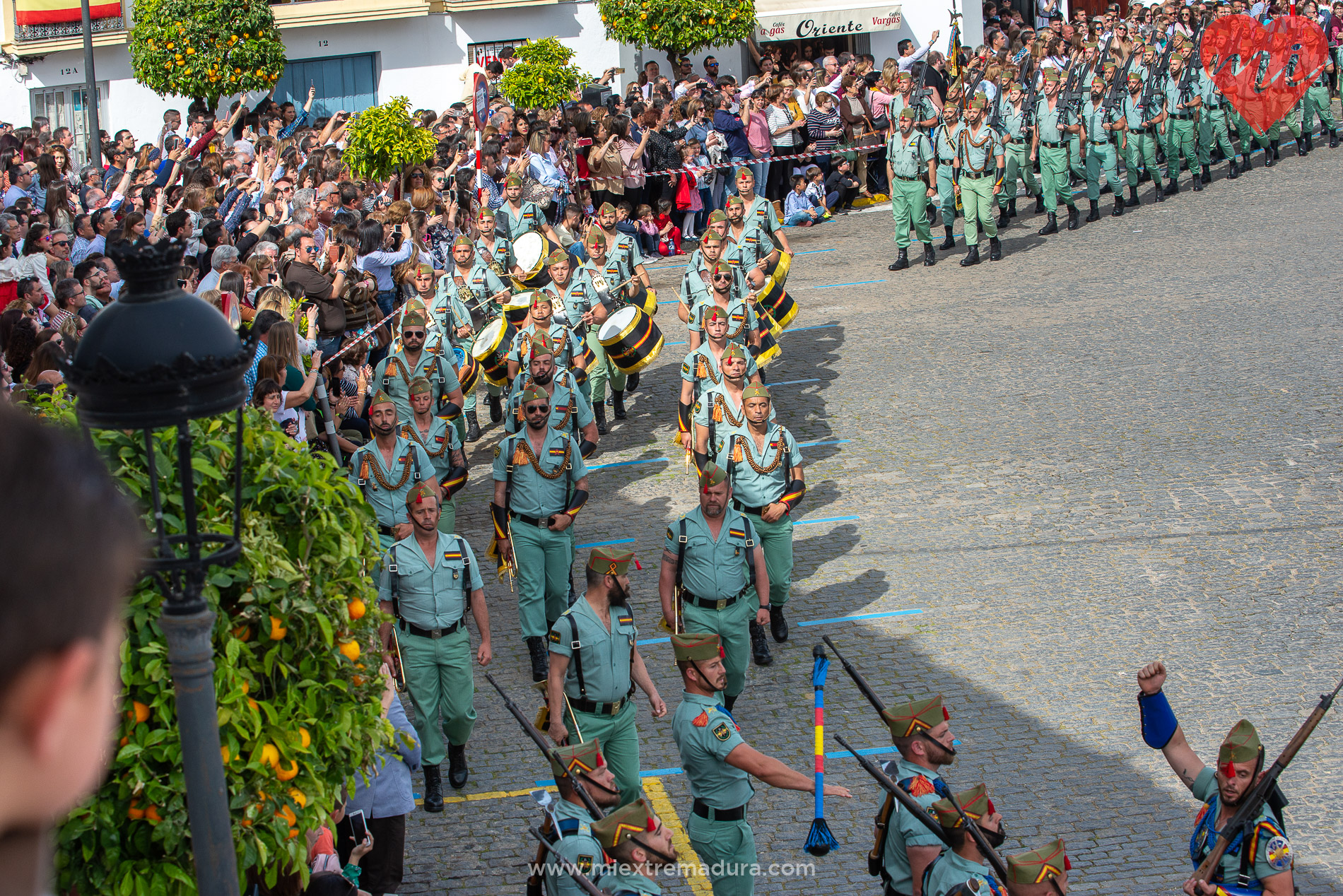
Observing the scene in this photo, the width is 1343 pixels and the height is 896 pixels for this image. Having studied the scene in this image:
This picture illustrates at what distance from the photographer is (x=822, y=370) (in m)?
14.7

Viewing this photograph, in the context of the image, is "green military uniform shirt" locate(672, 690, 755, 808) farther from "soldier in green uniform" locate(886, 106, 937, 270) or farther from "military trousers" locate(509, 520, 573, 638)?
"soldier in green uniform" locate(886, 106, 937, 270)

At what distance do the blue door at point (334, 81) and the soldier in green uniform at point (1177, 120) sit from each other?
57.5 feet

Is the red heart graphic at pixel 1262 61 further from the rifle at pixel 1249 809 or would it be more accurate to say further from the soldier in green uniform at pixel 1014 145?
the rifle at pixel 1249 809

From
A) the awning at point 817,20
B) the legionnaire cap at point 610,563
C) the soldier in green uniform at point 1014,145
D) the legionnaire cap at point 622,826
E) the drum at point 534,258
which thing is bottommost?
the legionnaire cap at point 622,826

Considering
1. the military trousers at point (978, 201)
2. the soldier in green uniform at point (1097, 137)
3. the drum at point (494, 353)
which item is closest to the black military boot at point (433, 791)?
the drum at point (494, 353)

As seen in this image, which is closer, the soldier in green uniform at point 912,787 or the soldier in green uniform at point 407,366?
the soldier in green uniform at point 912,787

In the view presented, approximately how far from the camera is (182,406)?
10.6 feet

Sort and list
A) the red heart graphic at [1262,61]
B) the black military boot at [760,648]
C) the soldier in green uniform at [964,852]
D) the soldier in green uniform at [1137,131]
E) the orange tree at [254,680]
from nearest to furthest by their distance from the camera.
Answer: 1. the orange tree at [254,680]
2. the soldier in green uniform at [964,852]
3. the black military boot at [760,648]
4. the soldier in green uniform at [1137,131]
5. the red heart graphic at [1262,61]

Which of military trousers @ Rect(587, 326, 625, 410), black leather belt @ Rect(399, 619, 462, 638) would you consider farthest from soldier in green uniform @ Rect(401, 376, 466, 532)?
military trousers @ Rect(587, 326, 625, 410)

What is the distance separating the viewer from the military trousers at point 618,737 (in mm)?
7145

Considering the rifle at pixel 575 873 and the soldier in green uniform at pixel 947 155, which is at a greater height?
the soldier in green uniform at pixel 947 155

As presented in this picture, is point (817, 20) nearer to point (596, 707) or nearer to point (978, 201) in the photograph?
point (978, 201)

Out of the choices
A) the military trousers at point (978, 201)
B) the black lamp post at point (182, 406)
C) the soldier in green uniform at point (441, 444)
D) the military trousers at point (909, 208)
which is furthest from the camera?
the military trousers at point (909, 208)

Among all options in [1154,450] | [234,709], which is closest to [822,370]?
[1154,450]
